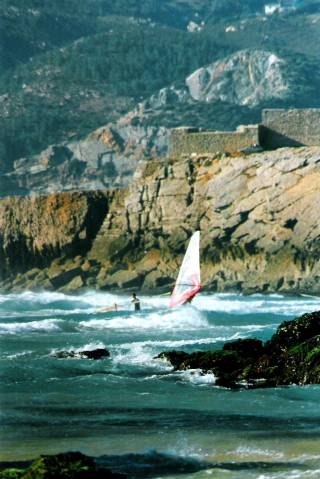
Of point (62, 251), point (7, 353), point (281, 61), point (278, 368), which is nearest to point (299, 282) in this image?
point (62, 251)

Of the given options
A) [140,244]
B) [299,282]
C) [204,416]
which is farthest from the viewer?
[140,244]

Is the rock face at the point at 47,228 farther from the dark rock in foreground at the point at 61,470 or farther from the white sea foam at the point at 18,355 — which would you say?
the dark rock in foreground at the point at 61,470

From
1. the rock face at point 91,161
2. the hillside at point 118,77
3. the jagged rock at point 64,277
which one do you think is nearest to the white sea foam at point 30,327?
the jagged rock at point 64,277

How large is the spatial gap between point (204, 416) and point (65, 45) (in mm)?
167676

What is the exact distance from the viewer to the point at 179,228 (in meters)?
75.6

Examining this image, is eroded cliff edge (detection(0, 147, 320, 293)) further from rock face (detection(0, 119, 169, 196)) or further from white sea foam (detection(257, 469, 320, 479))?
rock face (detection(0, 119, 169, 196))

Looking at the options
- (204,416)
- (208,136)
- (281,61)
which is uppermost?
(281,61)

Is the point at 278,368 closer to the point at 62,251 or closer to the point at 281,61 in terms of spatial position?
the point at 62,251

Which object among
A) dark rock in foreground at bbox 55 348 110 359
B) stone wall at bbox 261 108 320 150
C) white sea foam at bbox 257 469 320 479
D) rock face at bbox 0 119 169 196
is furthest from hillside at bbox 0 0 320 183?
white sea foam at bbox 257 469 320 479

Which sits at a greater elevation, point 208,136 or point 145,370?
point 208,136

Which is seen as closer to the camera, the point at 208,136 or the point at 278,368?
the point at 278,368

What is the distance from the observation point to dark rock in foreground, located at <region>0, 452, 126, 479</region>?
22344mm

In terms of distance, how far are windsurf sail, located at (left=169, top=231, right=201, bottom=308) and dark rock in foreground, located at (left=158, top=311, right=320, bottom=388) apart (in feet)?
60.4

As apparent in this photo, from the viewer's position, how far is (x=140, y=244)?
253ft
